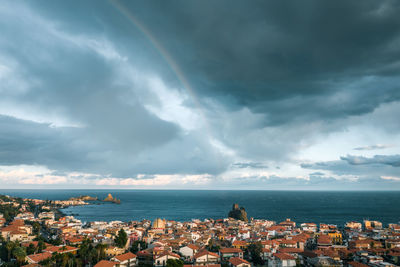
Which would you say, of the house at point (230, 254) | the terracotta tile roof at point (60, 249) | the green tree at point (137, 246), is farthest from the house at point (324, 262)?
the terracotta tile roof at point (60, 249)

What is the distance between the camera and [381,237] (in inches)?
2815

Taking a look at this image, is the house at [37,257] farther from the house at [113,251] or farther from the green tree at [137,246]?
the green tree at [137,246]

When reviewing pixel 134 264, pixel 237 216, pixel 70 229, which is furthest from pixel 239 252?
pixel 237 216

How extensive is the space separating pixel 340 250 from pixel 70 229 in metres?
76.6

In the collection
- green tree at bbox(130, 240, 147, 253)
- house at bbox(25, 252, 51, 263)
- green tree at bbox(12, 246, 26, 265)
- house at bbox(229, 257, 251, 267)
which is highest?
green tree at bbox(12, 246, 26, 265)

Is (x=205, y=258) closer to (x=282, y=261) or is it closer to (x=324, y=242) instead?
(x=282, y=261)

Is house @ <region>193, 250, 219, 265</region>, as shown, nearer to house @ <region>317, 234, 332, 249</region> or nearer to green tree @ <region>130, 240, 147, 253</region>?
green tree @ <region>130, 240, 147, 253</region>

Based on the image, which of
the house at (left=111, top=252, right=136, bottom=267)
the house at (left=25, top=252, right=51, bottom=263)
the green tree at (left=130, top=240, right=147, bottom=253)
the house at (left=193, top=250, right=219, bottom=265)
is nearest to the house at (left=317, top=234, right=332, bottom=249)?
the house at (left=193, top=250, right=219, bottom=265)

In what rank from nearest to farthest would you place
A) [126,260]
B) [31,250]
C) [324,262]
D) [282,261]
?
[324,262] < [282,261] < [126,260] < [31,250]

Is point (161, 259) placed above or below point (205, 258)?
below

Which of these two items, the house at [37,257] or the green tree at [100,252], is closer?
the house at [37,257]

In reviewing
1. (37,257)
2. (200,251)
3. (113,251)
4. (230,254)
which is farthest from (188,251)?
(37,257)

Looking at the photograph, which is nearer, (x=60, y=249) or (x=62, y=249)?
(x=62, y=249)

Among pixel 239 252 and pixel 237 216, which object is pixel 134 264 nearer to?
pixel 239 252
